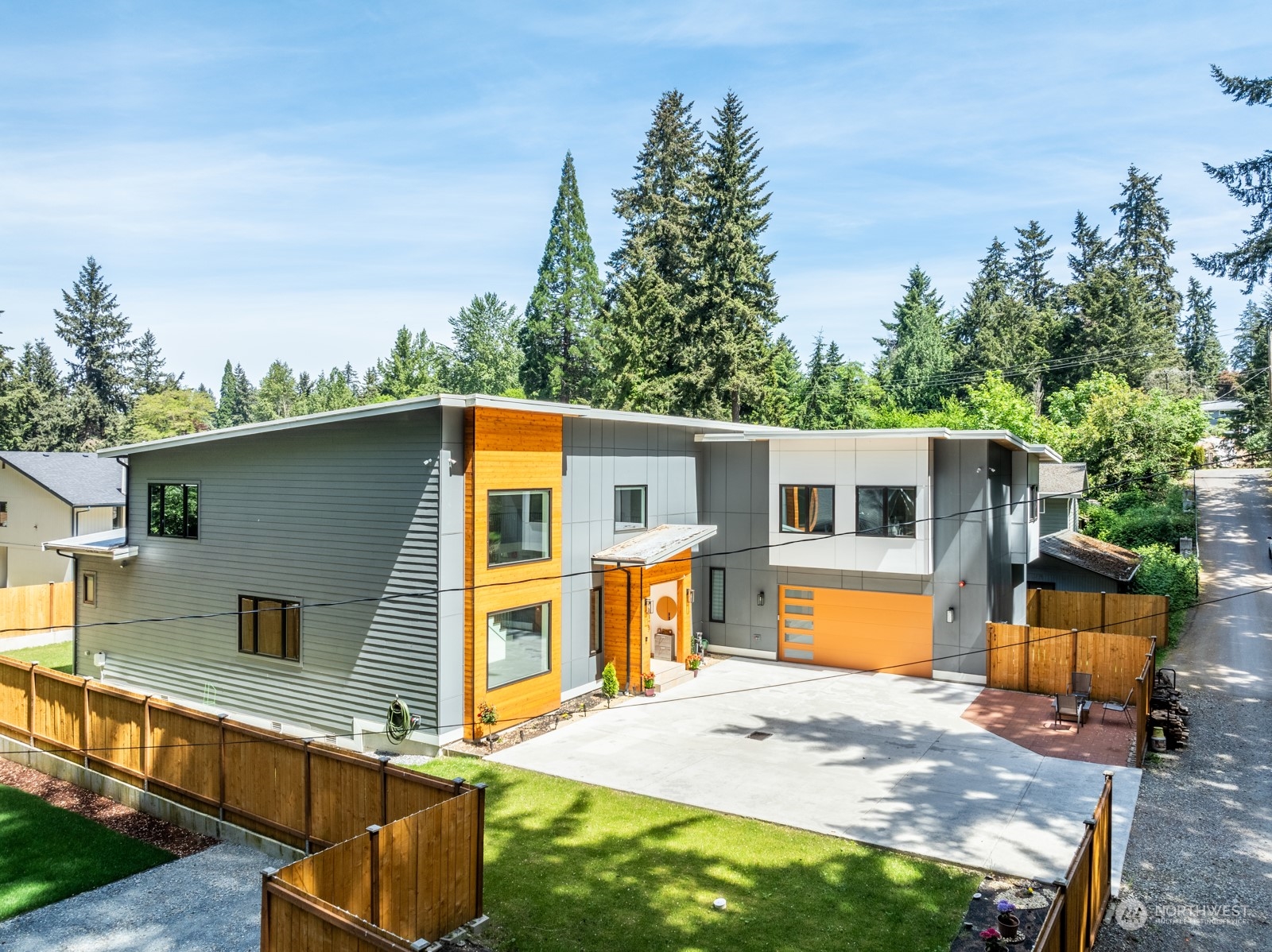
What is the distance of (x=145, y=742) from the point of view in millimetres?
11031

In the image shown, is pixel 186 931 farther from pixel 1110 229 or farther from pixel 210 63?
pixel 1110 229

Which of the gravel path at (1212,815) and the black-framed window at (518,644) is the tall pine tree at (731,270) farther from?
the black-framed window at (518,644)

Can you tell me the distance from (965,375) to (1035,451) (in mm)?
32247

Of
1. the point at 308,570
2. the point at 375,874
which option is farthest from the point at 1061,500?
the point at 375,874

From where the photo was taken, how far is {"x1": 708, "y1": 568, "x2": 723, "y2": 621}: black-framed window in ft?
67.3

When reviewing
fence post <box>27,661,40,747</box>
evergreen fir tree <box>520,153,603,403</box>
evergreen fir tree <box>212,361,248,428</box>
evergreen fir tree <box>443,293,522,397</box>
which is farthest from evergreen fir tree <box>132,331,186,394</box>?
fence post <box>27,661,40,747</box>

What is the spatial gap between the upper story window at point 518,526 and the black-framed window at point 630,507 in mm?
2519

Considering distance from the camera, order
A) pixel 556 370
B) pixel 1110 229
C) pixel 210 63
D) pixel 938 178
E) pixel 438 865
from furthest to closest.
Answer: pixel 1110 229 < pixel 556 370 < pixel 938 178 < pixel 210 63 < pixel 438 865

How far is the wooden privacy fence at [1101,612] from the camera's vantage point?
1950 centimetres

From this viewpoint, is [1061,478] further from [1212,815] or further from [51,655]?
→ [51,655]

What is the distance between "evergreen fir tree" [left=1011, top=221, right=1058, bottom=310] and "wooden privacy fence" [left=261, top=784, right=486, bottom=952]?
2595 inches

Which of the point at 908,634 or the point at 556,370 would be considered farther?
the point at 556,370

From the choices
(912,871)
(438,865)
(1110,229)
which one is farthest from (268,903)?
(1110,229)

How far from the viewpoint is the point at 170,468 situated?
664 inches
